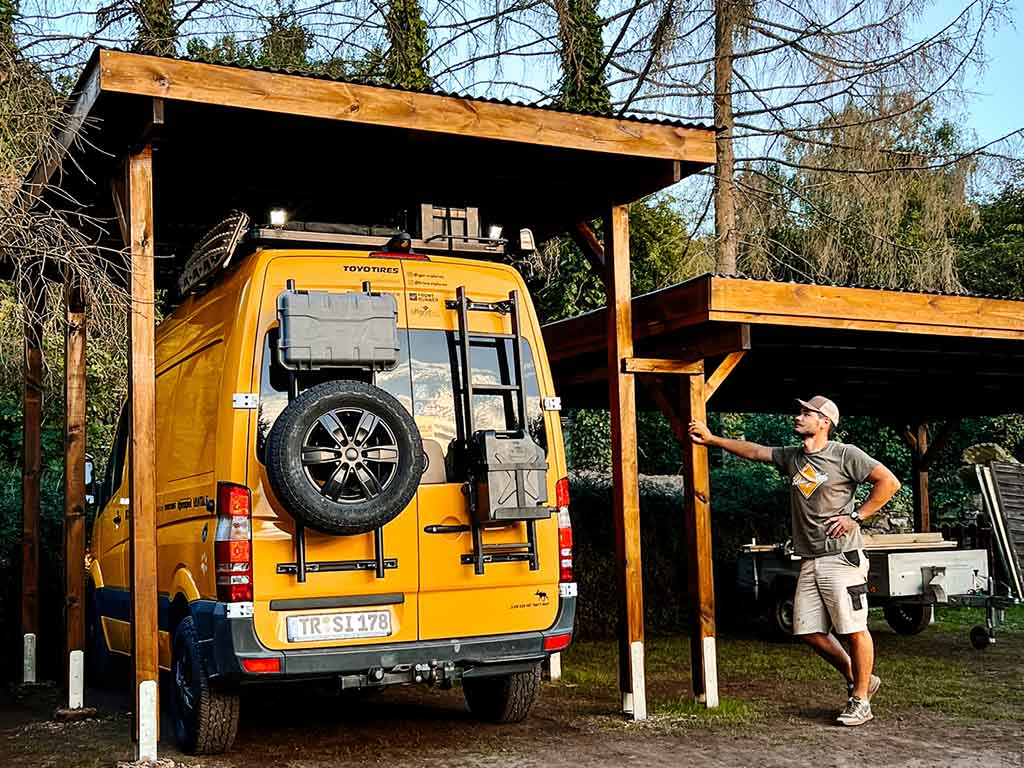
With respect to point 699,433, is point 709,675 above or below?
below

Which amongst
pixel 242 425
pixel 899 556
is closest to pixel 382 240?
pixel 242 425

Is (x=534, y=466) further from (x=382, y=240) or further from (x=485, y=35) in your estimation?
(x=485, y=35)

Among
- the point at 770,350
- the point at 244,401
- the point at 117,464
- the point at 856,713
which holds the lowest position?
the point at 856,713

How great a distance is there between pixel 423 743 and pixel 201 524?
1739 mm

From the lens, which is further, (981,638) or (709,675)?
(981,638)

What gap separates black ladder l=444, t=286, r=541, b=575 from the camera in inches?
231

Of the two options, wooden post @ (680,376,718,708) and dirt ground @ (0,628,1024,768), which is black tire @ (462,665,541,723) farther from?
wooden post @ (680,376,718,708)

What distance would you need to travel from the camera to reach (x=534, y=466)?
585 cm

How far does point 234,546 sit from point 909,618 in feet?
26.3

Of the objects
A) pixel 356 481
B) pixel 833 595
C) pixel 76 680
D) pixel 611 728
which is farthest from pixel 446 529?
pixel 76 680

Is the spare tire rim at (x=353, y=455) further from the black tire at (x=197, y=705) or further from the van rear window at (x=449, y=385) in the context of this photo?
the black tire at (x=197, y=705)

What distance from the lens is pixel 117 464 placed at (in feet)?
26.0

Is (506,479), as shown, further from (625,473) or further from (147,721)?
(147,721)

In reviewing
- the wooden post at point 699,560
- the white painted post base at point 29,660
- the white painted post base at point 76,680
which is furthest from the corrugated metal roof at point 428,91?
the white painted post base at point 29,660
